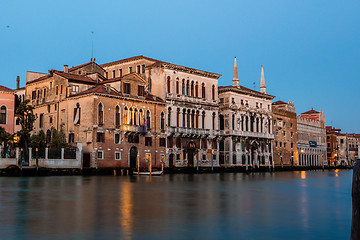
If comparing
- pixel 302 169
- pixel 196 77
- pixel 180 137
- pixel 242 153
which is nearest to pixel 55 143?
pixel 180 137

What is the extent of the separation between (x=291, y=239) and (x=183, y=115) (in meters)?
42.0

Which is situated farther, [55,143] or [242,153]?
[242,153]

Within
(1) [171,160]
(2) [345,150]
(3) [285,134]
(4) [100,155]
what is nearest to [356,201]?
(4) [100,155]

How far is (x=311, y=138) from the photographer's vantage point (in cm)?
8312

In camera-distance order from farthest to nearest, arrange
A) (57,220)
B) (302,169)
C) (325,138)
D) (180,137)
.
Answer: (325,138), (302,169), (180,137), (57,220)

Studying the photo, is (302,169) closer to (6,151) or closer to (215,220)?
(6,151)

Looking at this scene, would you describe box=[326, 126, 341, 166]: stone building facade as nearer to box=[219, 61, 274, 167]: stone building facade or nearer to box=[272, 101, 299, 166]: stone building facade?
box=[272, 101, 299, 166]: stone building facade

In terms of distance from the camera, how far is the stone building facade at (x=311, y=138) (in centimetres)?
7888

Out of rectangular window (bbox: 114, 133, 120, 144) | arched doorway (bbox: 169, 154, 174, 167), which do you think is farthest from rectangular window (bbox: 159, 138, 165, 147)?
rectangular window (bbox: 114, 133, 120, 144)

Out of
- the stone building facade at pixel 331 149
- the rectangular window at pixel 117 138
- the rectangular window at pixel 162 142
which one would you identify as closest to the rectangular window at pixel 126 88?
the rectangular window at pixel 117 138

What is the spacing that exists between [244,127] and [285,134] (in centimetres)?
1552

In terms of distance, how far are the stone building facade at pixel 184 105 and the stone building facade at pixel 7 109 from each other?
13.0 metres

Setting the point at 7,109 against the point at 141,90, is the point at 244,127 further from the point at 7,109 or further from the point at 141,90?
the point at 7,109

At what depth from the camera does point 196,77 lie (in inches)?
2104
